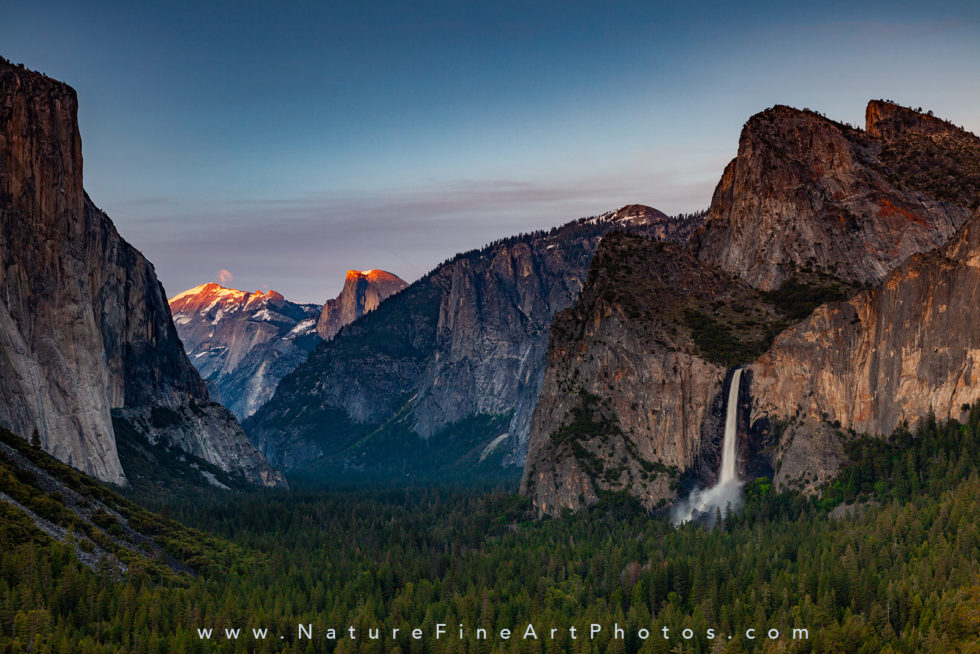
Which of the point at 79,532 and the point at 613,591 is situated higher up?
the point at 79,532

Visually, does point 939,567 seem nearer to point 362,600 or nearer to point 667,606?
point 667,606

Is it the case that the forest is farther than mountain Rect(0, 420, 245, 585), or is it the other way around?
mountain Rect(0, 420, 245, 585)

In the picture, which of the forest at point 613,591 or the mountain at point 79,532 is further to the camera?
the mountain at point 79,532

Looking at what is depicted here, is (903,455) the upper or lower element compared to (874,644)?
upper

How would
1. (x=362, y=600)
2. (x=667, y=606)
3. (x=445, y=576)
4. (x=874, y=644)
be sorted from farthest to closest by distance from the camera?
(x=445, y=576) < (x=362, y=600) < (x=667, y=606) < (x=874, y=644)

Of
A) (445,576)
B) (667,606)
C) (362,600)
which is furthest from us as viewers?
(445,576)

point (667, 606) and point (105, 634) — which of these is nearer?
point (105, 634)

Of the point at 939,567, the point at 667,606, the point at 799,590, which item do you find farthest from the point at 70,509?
the point at 939,567

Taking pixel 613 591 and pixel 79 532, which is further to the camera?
pixel 79 532
